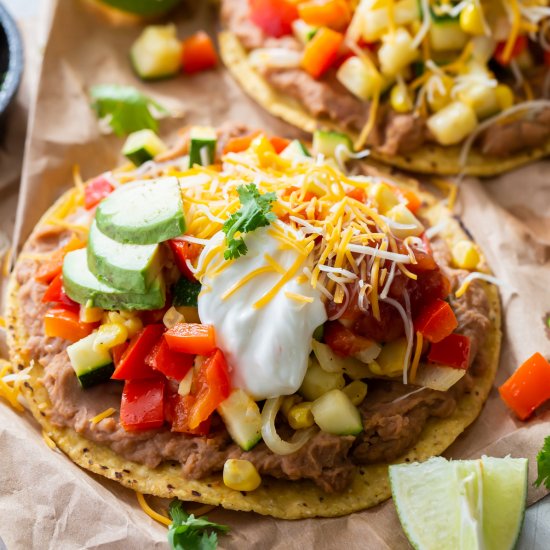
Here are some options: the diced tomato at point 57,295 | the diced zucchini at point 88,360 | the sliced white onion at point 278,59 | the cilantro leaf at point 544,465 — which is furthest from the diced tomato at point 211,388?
the sliced white onion at point 278,59

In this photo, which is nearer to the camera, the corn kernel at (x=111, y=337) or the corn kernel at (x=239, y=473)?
the corn kernel at (x=239, y=473)

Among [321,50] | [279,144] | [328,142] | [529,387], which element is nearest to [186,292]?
[279,144]

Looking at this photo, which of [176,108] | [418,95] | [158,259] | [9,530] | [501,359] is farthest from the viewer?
[176,108]

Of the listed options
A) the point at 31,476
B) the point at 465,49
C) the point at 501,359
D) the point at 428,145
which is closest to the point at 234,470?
the point at 31,476

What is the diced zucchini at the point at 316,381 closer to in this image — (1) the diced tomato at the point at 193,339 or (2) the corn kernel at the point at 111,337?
(1) the diced tomato at the point at 193,339

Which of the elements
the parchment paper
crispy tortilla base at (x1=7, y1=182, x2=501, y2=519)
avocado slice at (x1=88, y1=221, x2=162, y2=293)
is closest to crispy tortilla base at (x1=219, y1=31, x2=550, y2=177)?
the parchment paper

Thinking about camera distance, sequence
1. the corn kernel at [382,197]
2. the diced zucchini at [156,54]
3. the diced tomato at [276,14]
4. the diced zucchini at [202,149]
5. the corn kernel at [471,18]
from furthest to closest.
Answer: the diced zucchini at [156,54] < the diced tomato at [276,14] < the corn kernel at [471,18] < the diced zucchini at [202,149] < the corn kernel at [382,197]

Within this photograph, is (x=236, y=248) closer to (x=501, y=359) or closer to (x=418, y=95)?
(x=501, y=359)
